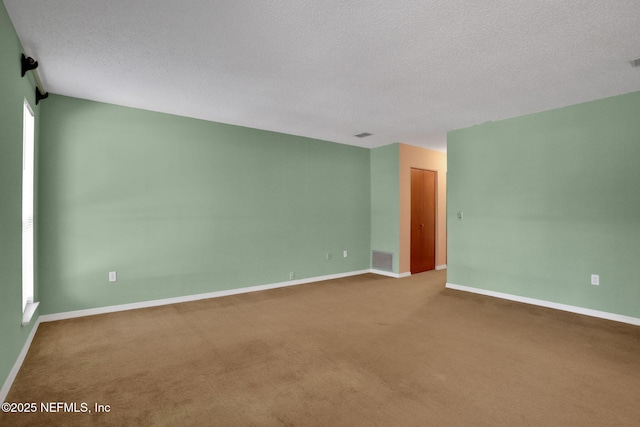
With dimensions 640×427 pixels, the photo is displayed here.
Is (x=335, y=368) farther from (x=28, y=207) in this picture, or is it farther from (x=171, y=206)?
(x=28, y=207)

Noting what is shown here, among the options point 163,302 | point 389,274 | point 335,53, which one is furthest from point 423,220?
point 163,302

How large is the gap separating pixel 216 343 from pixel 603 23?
4.00 meters

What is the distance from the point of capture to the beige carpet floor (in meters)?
1.92

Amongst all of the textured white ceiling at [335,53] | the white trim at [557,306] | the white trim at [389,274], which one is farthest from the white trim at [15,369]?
the white trim at [557,306]

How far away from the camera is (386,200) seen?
621 centimetres

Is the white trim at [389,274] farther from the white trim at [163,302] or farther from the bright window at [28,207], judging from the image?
the bright window at [28,207]

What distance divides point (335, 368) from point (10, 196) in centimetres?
268

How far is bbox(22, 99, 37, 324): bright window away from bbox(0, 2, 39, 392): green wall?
540 millimetres

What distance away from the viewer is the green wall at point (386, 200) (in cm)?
599

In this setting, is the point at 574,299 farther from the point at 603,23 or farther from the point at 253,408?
the point at 253,408

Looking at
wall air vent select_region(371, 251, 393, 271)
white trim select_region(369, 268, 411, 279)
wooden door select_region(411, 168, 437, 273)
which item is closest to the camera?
white trim select_region(369, 268, 411, 279)

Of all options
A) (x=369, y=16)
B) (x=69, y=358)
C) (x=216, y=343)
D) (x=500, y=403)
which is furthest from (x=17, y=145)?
(x=500, y=403)

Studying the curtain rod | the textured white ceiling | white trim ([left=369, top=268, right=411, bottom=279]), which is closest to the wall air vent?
white trim ([left=369, top=268, right=411, bottom=279])

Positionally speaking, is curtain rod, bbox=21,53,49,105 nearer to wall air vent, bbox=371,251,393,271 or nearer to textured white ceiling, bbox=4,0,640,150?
textured white ceiling, bbox=4,0,640,150
